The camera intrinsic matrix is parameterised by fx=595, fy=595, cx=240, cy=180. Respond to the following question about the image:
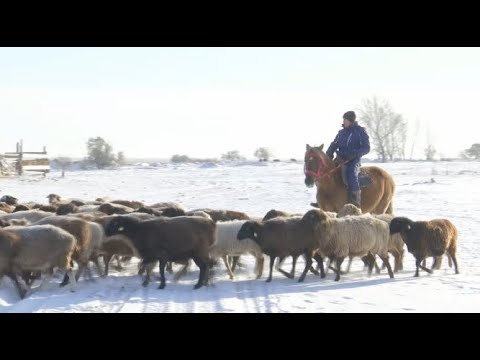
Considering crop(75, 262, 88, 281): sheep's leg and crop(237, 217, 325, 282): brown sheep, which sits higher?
crop(237, 217, 325, 282): brown sheep

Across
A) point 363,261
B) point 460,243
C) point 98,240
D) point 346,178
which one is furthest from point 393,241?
point 98,240

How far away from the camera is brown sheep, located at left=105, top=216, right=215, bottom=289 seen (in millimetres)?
8836

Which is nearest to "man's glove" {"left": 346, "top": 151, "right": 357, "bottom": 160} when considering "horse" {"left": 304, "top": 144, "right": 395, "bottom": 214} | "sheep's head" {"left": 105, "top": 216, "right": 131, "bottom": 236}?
"horse" {"left": 304, "top": 144, "right": 395, "bottom": 214}

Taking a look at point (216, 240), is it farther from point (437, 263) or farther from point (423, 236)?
point (437, 263)

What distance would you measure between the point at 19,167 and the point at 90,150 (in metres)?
25.1

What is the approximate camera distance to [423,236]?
9406 mm

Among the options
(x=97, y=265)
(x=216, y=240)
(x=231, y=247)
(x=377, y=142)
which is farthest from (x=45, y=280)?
(x=377, y=142)

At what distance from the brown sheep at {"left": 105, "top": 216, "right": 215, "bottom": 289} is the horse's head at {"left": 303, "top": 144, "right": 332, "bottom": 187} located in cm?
289

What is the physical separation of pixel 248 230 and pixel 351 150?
3.13 metres

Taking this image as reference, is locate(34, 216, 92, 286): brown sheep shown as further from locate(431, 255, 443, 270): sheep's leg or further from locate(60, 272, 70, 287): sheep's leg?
locate(431, 255, 443, 270): sheep's leg

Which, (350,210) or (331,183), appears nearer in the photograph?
(350,210)

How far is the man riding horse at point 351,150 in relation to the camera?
11219 millimetres

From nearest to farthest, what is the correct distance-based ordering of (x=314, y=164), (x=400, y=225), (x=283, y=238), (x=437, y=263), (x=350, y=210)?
1. (x=283, y=238)
2. (x=400, y=225)
3. (x=437, y=263)
4. (x=350, y=210)
5. (x=314, y=164)
